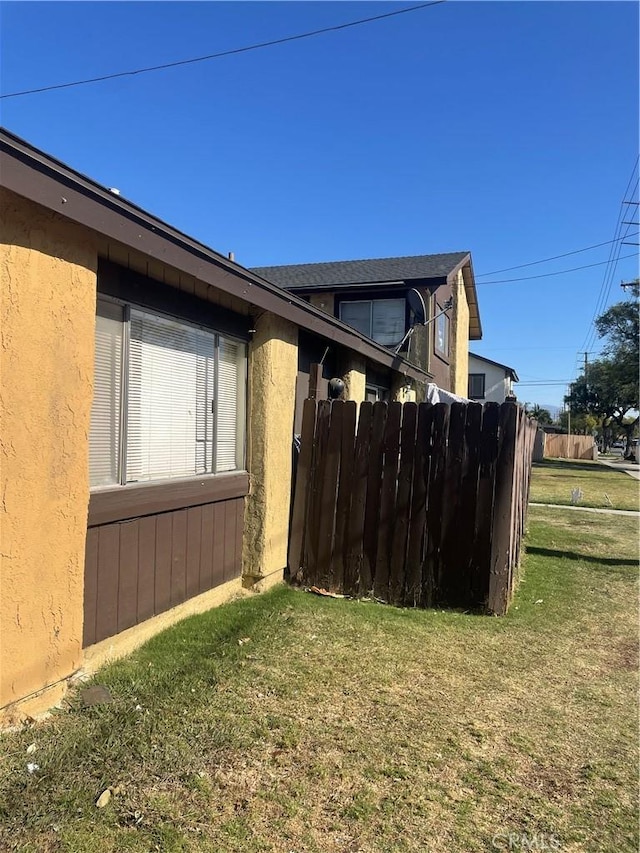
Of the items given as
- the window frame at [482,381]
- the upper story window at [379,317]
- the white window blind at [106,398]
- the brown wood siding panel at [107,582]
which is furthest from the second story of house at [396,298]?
the window frame at [482,381]

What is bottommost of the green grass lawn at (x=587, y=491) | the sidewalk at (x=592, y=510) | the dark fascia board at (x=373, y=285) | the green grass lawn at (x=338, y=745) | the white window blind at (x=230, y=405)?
the green grass lawn at (x=587, y=491)

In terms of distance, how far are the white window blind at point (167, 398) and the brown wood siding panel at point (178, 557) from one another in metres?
0.36

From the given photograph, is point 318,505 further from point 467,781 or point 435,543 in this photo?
point 467,781

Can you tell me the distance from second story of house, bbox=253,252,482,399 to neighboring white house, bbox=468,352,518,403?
21178mm

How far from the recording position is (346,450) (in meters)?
6.05

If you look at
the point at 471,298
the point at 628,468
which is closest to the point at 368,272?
the point at 471,298

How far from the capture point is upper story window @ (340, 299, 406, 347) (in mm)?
15102

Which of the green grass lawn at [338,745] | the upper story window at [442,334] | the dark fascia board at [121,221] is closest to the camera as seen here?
the green grass lawn at [338,745]

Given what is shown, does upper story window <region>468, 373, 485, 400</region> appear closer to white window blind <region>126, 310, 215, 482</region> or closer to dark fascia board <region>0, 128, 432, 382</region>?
dark fascia board <region>0, 128, 432, 382</region>

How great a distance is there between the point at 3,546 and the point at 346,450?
358 centimetres

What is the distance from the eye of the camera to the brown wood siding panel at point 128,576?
4.02 meters

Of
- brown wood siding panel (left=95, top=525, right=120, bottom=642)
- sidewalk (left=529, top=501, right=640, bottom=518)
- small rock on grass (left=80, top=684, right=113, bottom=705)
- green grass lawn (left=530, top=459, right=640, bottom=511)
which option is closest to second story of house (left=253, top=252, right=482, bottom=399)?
sidewalk (left=529, top=501, right=640, bottom=518)

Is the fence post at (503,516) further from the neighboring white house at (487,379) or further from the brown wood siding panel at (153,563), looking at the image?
the neighboring white house at (487,379)

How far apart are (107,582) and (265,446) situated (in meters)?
2.14
